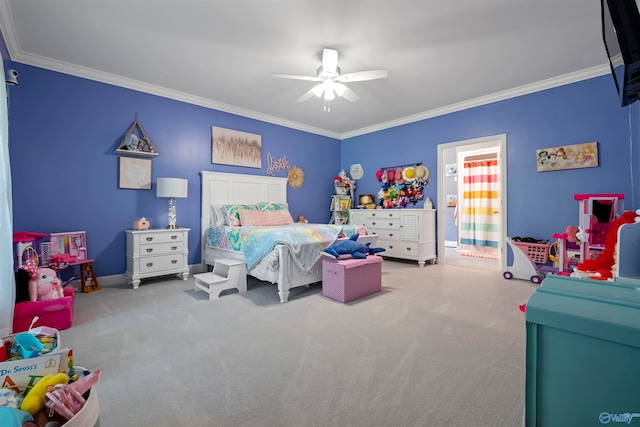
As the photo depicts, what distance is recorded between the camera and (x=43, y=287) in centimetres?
252

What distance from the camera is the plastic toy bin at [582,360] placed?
568 millimetres

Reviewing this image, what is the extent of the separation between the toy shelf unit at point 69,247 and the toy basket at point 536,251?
553cm

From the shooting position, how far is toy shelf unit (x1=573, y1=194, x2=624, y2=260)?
9.80ft

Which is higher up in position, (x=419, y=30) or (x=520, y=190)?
(x=419, y=30)

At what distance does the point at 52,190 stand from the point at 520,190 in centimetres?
618

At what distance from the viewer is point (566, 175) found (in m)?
3.86

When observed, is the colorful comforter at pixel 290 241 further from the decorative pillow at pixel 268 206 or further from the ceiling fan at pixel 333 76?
the ceiling fan at pixel 333 76

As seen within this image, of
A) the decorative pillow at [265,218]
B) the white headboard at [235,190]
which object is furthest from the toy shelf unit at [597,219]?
the white headboard at [235,190]

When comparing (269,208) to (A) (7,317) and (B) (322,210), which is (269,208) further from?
(A) (7,317)

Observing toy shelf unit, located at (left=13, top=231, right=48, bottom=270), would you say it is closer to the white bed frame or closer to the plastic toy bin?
the white bed frame

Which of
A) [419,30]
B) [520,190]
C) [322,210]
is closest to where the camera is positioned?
[419,30]

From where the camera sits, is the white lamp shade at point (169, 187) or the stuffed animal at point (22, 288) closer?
the stuffed animal at point (22, 288)

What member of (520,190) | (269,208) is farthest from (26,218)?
(520,190)

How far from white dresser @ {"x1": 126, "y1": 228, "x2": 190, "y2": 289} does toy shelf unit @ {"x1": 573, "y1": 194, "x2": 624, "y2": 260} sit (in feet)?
15.7
